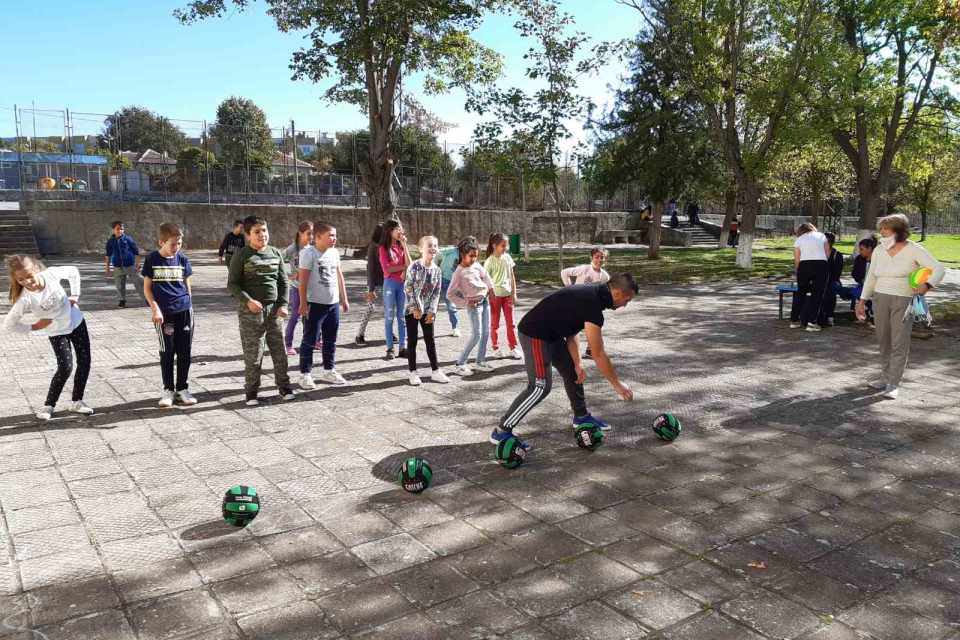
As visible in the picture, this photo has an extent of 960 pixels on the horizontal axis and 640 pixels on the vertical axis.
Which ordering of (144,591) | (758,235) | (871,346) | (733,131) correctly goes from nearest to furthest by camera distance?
(144,591) → (871,346) → (733,131) → (758,235)

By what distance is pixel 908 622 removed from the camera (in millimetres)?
3350

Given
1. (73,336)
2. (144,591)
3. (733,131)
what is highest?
(733,131)

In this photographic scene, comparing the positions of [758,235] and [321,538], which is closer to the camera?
[321,538]

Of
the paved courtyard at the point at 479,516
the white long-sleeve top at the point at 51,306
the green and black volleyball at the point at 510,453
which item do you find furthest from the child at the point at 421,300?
the white long-sleeve top at the point at 51,306

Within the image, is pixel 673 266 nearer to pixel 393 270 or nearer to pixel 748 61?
pixel 748 61

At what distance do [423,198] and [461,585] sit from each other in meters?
29.2

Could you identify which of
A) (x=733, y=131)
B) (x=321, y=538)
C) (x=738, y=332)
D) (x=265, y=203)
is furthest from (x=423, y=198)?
(x=321, y=538)

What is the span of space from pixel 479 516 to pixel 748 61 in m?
23.9

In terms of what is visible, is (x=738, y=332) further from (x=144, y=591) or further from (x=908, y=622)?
(x=144, y=591)

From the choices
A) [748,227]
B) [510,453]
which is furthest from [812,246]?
[748,227]

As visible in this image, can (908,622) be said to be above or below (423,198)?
below

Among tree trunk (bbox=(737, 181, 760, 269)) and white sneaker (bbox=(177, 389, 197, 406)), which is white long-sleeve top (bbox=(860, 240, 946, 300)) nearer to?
white sneaker (bbox=(177, 389, 197, 406))

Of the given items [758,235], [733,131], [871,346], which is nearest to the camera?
[871,346]

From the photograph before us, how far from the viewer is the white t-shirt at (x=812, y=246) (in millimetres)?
11602
